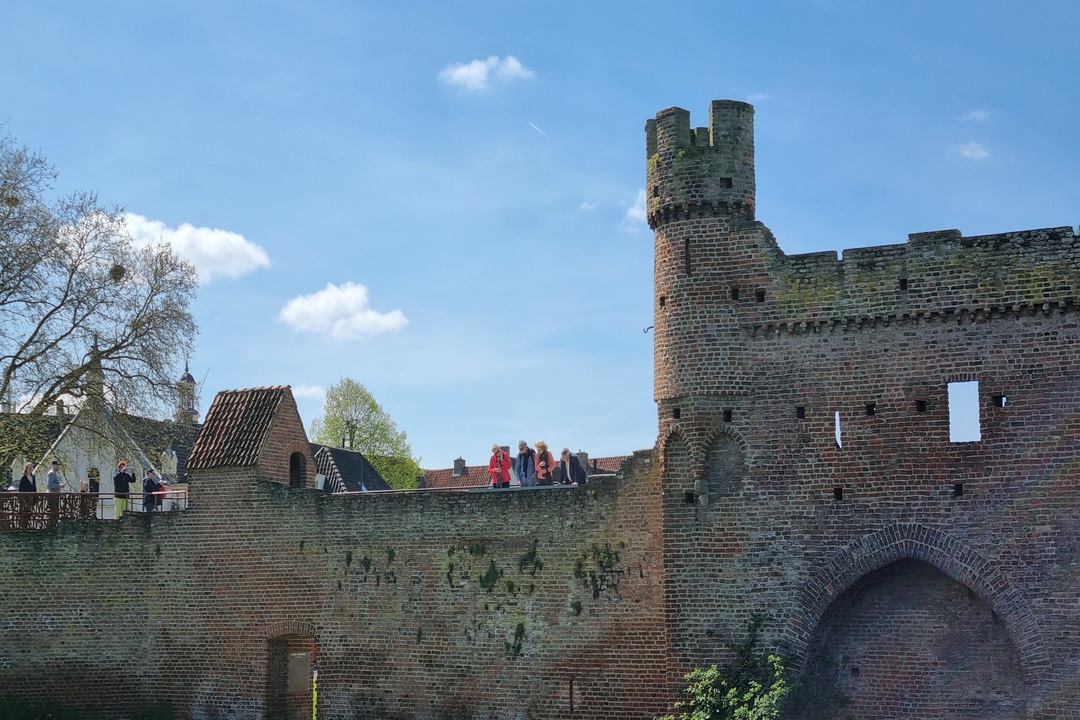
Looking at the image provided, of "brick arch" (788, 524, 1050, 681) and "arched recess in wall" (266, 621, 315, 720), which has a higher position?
"brick arch" (788, 524, 1050, 681)

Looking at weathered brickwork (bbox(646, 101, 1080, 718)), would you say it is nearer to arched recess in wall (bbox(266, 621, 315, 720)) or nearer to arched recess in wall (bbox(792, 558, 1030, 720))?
arched recess in wall (bbox(792, 558, 1030, 720))

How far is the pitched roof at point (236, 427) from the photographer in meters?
26.3

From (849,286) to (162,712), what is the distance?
1580 centimetres

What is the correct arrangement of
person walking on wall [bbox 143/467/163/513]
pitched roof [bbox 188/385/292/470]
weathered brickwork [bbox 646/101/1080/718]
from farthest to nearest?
1. person walking on wall [bbox 143/467/163/513]
2. pitched roof [bbox 188/385/292/470]
3. weathered brickwork [bbox 646/101/1080/718]

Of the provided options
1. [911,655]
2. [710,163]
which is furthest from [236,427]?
[911,655]

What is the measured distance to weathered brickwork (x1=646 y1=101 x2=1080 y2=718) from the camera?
20.5 metres

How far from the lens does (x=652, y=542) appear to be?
2286 centimetres

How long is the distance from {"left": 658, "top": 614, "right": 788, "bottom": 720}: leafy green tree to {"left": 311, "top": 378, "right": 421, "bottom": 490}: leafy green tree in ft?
138

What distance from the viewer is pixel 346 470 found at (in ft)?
177

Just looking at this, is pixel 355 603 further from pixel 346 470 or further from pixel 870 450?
pixel 346 470

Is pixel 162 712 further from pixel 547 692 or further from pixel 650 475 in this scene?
pixel 650 475

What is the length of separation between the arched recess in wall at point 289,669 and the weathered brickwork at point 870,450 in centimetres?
798

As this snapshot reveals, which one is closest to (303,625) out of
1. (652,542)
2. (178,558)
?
(178,558)

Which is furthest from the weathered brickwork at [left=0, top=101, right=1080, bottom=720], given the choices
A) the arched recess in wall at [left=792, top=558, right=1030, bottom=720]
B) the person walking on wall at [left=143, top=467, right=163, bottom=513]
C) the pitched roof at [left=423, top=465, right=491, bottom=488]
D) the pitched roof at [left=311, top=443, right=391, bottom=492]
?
the pitched roof at [left=423, top=465, right=491, bottom=488]
